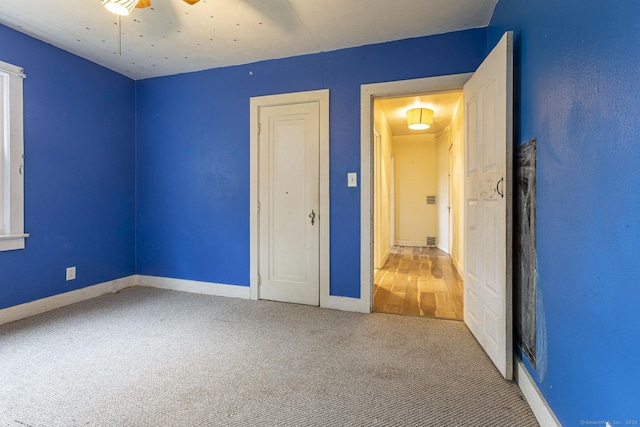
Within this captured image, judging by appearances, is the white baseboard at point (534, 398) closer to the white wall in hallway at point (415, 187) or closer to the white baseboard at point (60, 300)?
the white baseboard at point (60, 300)

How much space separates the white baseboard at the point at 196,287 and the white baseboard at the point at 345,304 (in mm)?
885

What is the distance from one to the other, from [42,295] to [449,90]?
13.6 ft

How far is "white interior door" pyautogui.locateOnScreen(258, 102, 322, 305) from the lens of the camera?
10.3 ft

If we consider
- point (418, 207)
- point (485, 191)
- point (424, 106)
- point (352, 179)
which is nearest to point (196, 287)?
point (352, 179)

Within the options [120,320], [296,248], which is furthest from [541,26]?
[120,320]

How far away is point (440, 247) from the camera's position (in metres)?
7.12

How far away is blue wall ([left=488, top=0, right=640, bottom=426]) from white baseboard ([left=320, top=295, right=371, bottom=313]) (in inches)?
61.3

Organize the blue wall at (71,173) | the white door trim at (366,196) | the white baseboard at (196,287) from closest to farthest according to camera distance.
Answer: the blue wall at (71,173)
the white door trim at (366,196)
the white baseboard at (196,287)

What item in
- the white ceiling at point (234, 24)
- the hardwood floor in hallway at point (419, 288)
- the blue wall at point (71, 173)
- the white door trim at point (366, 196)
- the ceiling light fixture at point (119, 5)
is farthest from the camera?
the hardwood floor in hallway at point (419, 288)

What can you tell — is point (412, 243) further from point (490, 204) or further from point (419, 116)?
point (490, 204)

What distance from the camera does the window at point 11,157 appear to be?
8.64 feet

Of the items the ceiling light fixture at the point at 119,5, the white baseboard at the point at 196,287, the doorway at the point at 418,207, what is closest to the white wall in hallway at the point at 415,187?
the doorway at the point at 418,207

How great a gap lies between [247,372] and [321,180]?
71.3 inches

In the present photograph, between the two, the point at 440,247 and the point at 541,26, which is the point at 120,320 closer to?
the point at 541,26
